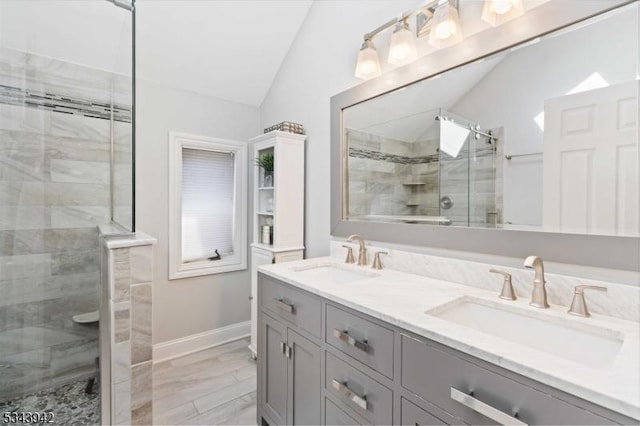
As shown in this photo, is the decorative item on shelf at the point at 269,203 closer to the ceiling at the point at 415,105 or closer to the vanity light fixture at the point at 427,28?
the ceiling at the point at 415,105

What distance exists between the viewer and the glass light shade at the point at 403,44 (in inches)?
62.5

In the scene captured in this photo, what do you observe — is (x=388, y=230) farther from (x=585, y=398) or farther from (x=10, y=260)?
(x=10, y=260)

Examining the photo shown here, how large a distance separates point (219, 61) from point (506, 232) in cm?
252

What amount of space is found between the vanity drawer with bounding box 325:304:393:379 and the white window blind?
1.96 metres

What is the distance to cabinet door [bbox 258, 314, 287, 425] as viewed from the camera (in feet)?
5.06

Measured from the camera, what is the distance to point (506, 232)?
49.6 inches

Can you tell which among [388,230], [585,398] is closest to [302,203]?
[388,230]

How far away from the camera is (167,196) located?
2574 millimetres

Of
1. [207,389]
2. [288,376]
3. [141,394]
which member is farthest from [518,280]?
[207,389]

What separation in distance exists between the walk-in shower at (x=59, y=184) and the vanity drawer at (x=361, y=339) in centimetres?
121

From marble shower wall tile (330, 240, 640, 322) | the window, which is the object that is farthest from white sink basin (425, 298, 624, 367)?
the window

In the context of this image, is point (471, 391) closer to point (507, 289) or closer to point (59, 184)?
point (507, 289)

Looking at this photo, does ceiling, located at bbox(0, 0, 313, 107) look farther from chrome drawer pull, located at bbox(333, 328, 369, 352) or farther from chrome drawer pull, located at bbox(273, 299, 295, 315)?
chrome drawer pull, located at bbox(333, 328, 369, 352)

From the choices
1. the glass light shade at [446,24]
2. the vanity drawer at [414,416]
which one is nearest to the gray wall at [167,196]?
the glass light shade at [446,24]
